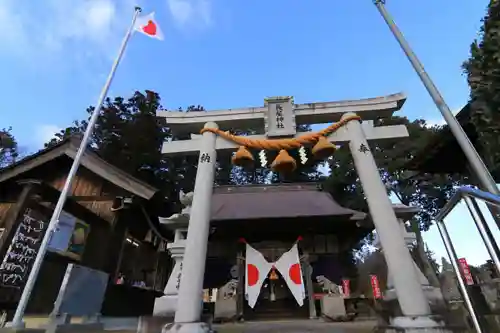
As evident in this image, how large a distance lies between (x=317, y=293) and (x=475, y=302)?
29.4 feet

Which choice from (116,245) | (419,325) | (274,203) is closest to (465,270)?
(419,325)

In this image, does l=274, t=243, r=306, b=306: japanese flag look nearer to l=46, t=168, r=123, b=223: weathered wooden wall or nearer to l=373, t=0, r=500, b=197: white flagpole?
l=46, t=168, r=123, b=223: weathered wooden wall

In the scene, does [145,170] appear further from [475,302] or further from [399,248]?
[475,302]

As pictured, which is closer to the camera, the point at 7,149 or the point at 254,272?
the point at 254,272

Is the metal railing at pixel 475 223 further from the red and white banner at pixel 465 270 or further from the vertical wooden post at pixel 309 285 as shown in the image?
the vertical wooden post at pixel 309 285

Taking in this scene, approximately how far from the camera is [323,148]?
5750 mm

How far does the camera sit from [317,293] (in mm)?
11125

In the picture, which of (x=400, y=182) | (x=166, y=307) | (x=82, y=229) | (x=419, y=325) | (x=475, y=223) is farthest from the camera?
(x=400, y=182)

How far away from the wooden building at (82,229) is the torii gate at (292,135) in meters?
3.58

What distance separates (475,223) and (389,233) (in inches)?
100

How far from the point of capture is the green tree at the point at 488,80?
459 centimetres

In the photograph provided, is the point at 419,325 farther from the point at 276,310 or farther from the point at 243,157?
the point at 276,310

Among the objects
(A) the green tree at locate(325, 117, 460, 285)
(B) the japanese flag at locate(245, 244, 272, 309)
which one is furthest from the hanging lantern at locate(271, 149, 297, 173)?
(A) the green tree at locate(325, 117, 460, 285)

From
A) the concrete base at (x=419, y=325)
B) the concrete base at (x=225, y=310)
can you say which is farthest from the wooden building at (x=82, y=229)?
the concrete base at (x=419, y=325)
